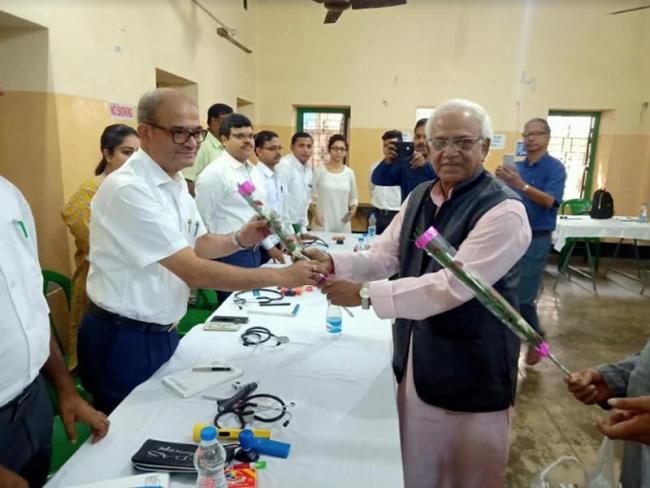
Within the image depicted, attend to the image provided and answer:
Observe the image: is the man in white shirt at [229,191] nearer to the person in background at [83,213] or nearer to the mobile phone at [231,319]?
the person in background at [83,213]

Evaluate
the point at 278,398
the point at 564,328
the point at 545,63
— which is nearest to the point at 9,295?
the point at 278,398

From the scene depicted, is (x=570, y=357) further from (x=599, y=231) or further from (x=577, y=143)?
(x=577, y=143)

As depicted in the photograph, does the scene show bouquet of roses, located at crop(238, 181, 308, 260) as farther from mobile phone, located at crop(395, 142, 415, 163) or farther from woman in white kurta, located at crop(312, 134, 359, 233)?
woman in white kurta, located at crop(312, 134, 359, 233)

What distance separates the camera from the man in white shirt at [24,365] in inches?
43.3

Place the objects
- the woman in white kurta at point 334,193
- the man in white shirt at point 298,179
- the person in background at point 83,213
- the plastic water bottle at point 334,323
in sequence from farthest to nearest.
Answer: the woman in white kurta at point 334,193, the man in white shirt at point 298,179, the person in background at point 83,213, the plastic water bottle at point 334,323

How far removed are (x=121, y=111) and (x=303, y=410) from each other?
9.83 ft

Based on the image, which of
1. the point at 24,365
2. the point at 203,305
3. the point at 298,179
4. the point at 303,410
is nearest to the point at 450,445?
the point at 303,410

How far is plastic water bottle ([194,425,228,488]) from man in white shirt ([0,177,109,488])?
36cm

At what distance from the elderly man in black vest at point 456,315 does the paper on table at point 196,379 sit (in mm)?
439

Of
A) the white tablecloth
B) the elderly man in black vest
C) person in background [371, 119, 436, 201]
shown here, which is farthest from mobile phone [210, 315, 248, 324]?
the white tablecloth

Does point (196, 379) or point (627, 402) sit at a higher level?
point (627, 402)

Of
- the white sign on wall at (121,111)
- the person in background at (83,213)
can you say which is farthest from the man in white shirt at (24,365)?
the white sign on wall at (121,111)

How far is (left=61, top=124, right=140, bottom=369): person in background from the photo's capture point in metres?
2.58

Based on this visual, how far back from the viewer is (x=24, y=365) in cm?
114
